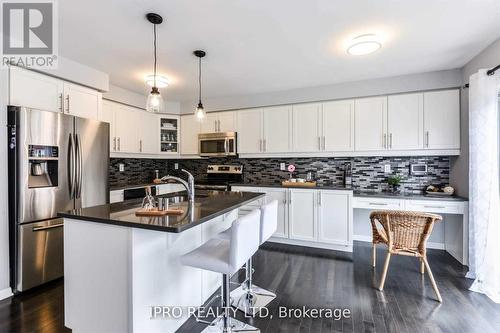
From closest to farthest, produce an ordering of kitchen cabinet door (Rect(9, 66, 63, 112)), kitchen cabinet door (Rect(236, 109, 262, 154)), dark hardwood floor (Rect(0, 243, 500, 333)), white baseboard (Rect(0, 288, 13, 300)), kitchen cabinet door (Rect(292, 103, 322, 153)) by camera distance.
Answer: dark hardwood floor (Rect(0, 243, 500, 333))
white baseboard (Rect(0, 288, 13, 300))
kitchen cabinet door (Rect(9, 66, 63, 112))
kitchen cabinet door (Rect(292, 103, 322, 153))
kitchen cabinet door (Rect(236, 109, 262, 154))

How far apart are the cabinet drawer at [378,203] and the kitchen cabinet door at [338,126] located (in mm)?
786

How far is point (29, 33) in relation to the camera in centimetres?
231

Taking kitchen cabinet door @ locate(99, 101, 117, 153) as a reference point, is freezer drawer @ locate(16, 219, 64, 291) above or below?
below

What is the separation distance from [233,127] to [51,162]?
2668 millimetres

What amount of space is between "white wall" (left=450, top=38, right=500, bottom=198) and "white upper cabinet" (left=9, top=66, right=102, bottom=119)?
461cm

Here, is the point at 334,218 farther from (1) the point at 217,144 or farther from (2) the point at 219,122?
(2) the point at 219,122

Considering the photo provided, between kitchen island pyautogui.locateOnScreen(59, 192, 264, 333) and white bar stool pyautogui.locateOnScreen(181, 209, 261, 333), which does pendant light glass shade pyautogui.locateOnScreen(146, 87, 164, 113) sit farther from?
white bar stool pyautogui.locateOnScreen(181, 209, 261, 333)

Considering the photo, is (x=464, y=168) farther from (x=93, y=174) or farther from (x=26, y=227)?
(x=26, y=227)

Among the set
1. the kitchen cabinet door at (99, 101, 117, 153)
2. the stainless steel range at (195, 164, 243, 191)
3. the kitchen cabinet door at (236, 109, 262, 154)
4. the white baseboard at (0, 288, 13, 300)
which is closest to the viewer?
the white baseboard at (0, 288, 13, 300)

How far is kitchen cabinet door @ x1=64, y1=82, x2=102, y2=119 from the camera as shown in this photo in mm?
2861

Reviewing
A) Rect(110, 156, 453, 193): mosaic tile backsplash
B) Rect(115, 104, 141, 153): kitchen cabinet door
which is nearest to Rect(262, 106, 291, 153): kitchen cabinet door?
Rect(110, 156, 453, 193): mosaic tile backsplash

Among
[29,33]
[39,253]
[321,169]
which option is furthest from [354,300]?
[29,33]

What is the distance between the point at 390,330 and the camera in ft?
6.11

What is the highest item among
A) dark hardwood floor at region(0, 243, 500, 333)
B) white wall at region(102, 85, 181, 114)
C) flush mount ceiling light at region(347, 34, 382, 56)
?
flush mount ceiling light at region(347, 34, 382, 56)
